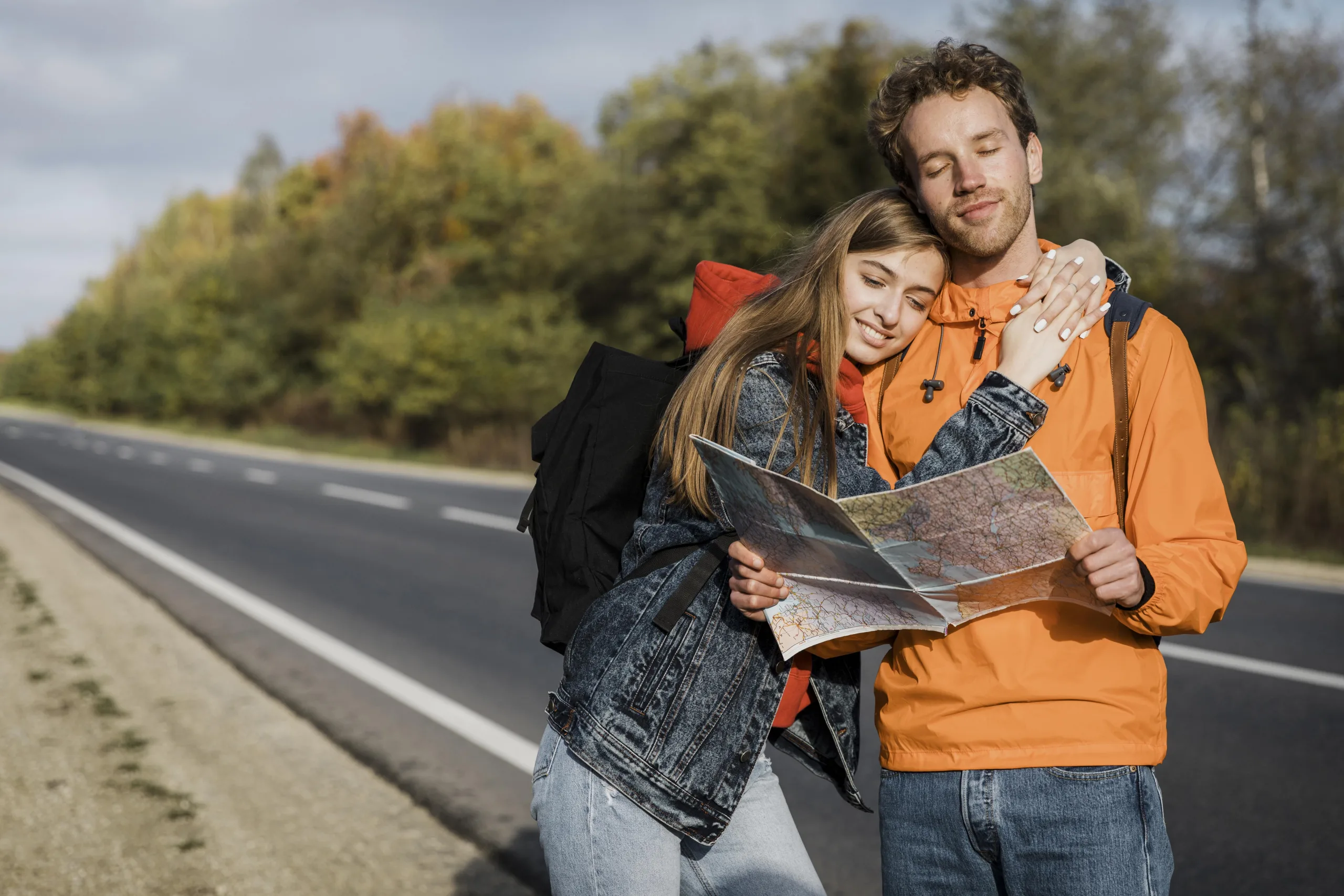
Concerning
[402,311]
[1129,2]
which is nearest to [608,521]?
[1129,2]

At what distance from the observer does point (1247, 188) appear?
21703 millimetres

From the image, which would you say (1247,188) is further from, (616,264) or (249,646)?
(249,646)

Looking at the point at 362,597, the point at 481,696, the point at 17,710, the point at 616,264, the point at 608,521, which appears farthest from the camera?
the point at 616,264

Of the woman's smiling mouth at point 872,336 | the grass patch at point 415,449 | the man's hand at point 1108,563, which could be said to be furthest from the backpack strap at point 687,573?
the grass patch at point 415,449

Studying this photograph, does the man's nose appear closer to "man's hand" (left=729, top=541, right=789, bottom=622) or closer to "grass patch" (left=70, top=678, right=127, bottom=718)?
"man's hand" (left=729, top=541, right=789, bottom=622)

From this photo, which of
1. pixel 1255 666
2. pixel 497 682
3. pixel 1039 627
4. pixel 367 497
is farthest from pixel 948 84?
pixel 367 497

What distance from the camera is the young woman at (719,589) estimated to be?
65.6 inches

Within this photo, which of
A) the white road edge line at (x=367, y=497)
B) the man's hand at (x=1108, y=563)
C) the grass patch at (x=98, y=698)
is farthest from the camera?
the white road edge line at (x=367, y=497)

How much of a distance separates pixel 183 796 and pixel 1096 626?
3738 millimetres

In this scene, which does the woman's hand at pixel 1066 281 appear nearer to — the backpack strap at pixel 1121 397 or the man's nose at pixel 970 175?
the backpack strap at pixel 1121 397

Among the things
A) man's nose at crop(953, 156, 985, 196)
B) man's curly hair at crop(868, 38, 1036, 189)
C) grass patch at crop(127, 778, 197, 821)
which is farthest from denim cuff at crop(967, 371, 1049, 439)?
grass patch at crop(127, 778, 197, 821)

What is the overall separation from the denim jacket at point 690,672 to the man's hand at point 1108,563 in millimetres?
286

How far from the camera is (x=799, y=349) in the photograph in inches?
68.0

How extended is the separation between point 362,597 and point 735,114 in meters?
23.7
